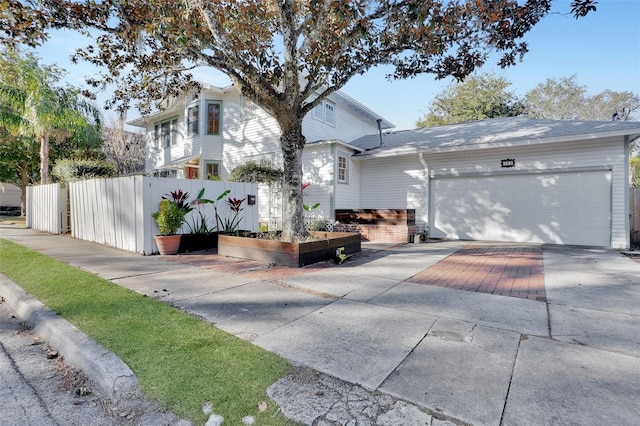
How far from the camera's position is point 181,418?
203 cm

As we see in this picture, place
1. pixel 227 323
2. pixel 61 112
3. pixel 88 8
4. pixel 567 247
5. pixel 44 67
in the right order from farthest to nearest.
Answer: pixel 44 67 < pixel 61 112 < pixel 567 247 < pixel 88 8 < pixel 227 323

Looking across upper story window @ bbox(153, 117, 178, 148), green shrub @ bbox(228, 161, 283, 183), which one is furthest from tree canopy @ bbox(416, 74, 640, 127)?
upper story window @ bbox(153, 117, 178, 148)

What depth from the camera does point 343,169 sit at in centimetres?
1319

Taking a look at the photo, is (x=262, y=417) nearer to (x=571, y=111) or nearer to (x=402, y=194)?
(x=402, y=194)

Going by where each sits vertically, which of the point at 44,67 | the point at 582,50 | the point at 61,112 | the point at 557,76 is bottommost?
the point at 61,112

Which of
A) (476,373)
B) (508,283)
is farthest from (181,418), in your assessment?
(508,283)

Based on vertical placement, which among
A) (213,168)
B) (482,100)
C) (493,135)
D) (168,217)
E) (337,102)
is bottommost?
(168,217)

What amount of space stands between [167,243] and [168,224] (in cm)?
46

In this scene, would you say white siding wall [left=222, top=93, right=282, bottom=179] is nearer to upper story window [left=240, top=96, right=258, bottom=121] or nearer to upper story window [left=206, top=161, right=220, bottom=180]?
upper story window [left=240, top=96, right=258, bottom=121]

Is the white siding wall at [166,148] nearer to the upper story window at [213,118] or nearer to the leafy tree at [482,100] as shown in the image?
the upper story window at [213,118]

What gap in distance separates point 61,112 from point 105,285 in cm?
1193

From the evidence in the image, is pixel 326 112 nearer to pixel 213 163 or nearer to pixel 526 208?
pixel 213 163

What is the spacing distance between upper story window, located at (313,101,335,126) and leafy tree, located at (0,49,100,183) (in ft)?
32.9

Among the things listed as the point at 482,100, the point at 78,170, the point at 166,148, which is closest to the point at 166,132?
the point at 166,148
